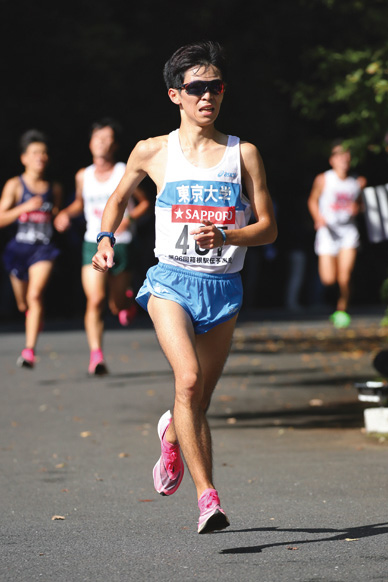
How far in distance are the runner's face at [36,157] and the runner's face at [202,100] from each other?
253 inches

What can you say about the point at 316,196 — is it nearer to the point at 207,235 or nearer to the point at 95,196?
the point at 95,196

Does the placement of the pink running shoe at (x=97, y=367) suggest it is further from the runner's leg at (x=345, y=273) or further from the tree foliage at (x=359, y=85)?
the runner's leg at (x=345, y=273)

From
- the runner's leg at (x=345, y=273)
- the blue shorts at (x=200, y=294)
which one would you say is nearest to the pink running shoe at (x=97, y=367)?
the runner's leg at (x=345, y=273)

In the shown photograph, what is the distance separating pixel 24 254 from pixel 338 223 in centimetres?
428

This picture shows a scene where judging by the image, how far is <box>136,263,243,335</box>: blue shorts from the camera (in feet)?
20.4

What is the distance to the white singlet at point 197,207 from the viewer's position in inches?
243

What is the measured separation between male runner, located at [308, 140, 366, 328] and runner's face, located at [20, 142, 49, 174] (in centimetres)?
366

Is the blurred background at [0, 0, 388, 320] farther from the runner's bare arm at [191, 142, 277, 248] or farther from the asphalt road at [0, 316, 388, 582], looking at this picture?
the runner's bare arm at [191, 142, 277, 248]

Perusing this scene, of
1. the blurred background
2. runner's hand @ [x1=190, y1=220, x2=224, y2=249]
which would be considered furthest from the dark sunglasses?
the blurred background

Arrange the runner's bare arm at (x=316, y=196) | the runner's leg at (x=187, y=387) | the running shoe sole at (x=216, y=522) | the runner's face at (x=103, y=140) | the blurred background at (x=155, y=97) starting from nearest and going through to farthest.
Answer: the running shoe sole at (x=216, y=522)
the runner's leg at (x=187, y=387)
the runner's face at (x=103, y=140)
the runner's bare arm at (x=316, y=196)
the blurred background at (x=155, y=97)

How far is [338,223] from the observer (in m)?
15.4

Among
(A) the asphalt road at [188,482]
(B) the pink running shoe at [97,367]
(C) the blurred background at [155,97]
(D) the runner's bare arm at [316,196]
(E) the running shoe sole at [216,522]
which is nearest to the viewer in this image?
(A) the asphalt road at [188,482]

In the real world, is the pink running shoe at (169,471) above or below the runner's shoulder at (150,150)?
below

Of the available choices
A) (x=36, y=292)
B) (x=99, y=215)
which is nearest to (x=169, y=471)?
(x=99, y=215)
